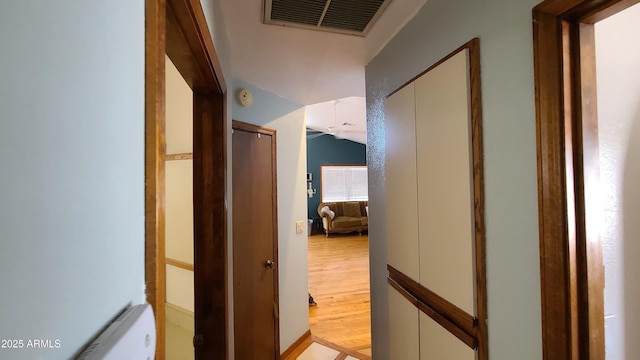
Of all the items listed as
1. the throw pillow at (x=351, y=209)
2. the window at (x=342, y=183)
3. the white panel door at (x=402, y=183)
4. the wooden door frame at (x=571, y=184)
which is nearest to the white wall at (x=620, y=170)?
the wooden door frame at (x=571, y=184)

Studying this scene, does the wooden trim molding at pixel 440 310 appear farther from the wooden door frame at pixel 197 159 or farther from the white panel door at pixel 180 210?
the white panel door at pixel 180 210

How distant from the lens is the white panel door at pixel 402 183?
127 cm

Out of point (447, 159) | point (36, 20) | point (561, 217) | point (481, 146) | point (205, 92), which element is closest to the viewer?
point (36, 20)

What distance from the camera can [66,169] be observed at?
259 mm

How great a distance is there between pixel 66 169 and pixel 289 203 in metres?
2.26

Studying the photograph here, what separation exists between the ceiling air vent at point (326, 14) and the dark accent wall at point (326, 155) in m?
6.63

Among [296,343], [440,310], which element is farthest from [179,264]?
[440,310]

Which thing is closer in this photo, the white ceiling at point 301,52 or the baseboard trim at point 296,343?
Answer: the white ceiling at point 301,52

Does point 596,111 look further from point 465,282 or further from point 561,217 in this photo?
point 465,282

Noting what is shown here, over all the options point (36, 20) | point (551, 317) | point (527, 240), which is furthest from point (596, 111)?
point (36, 20)

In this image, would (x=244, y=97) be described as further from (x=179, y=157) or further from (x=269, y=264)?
(x=269, y=264)

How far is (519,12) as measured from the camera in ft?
2.58

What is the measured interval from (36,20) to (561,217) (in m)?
1.00

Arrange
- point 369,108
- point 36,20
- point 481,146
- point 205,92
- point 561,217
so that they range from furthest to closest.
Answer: point 369,108 → point 205,92 → point 481,146 → point 561,217 → point 36,20
